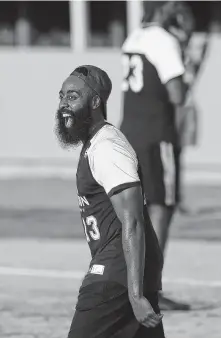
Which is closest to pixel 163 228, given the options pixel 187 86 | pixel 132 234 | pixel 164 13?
pixel 164 13

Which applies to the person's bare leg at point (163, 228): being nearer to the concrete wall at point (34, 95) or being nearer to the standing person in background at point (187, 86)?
the standing person in background at point (187, 86)

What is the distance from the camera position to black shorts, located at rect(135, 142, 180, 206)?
797cm

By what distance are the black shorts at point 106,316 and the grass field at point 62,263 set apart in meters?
2.40

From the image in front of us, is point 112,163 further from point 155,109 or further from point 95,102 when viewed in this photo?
point 155,109

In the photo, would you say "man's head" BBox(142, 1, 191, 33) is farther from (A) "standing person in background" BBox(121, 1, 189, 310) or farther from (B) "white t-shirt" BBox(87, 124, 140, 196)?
(B) "white t-shirt" BBox(87, 124, 140, 196)

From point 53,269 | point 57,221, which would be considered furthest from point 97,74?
point 57,221

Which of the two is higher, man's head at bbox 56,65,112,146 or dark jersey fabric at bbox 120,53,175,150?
man's head at bbox 56,65,112,146

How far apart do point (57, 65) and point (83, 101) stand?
1251 centimetres

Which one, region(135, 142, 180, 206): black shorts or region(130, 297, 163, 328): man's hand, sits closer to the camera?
region(130, 297, 163, 328): man's hand

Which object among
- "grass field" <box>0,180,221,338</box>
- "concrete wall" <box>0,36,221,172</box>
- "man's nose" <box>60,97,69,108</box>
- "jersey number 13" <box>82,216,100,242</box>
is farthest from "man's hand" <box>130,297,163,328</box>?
"concrete wall" <box>0,36,221,172</box>

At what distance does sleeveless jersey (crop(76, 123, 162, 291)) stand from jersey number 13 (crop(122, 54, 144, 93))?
9.72 feet

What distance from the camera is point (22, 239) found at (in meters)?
11.2

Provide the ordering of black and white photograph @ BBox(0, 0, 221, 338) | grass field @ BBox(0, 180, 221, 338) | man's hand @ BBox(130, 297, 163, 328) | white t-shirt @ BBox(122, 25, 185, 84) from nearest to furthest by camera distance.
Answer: man's hand @ BBox(130, 297, 163, 328) → black and white photograph @ BBox(0, 0, 221, 338) → grass field @ BBox(0, 180, 221, 338) → white t-shirt @ BBox(122, 25, 185, 84)

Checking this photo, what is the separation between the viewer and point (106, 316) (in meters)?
4.88
